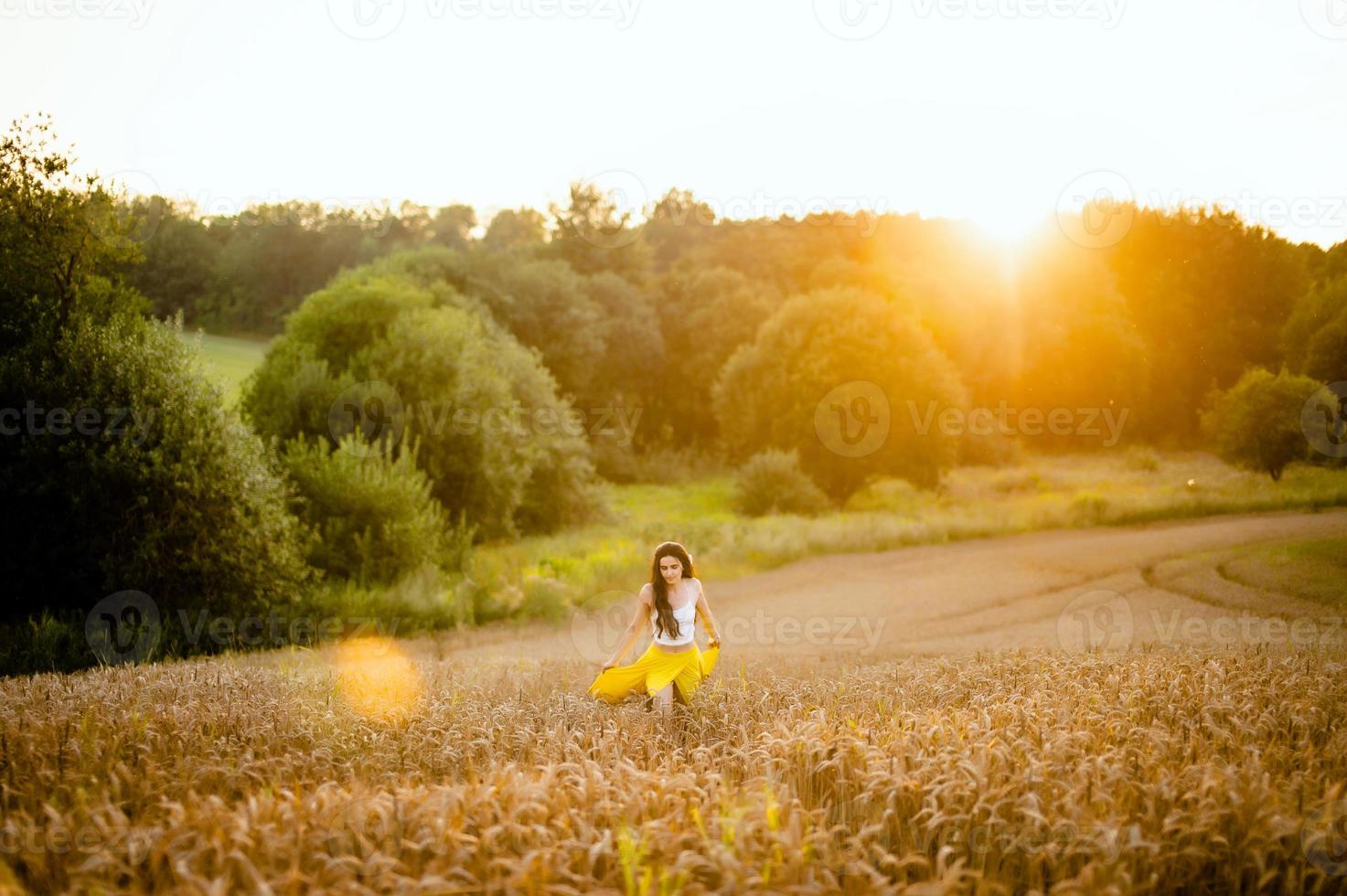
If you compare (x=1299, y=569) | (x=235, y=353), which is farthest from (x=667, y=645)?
(x=235, y=353)

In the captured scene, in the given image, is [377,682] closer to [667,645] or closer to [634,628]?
[634,628]

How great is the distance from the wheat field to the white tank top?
0.73 metres

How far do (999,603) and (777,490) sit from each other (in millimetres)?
14743

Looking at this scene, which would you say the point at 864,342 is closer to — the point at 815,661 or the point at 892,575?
the point at 892,575

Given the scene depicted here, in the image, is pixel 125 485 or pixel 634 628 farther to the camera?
pixel 125 485

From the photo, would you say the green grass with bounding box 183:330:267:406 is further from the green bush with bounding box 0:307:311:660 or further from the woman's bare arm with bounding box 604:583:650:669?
the woman's bare arm with bounding box 604:583:650:669

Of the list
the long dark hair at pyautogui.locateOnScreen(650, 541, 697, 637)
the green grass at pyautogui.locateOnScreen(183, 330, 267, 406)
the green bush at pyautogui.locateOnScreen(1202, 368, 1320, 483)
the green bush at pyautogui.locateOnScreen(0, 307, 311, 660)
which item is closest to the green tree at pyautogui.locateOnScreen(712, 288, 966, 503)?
the green bush at pyautogui.locateOnScreen(1202, 368, 1320, 483)

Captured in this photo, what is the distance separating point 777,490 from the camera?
31.6 metres

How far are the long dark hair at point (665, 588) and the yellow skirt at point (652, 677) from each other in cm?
22

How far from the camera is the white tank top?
7844 mm

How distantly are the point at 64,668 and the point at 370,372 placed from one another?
44.6ft

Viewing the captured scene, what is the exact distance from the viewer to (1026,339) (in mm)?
39188

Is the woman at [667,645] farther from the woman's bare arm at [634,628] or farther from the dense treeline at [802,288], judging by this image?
the dense treeline at [802,288]

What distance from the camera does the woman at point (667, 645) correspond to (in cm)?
754
